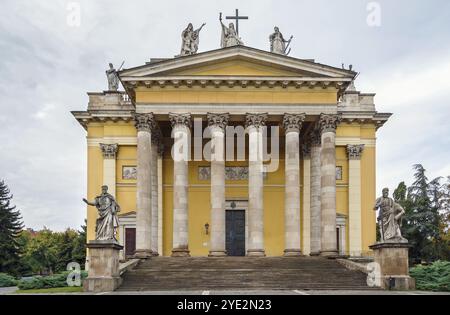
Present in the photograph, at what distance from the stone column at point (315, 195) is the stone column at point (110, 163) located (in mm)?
13408

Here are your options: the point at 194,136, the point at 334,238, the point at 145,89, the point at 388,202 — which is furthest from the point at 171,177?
the point at 388,202

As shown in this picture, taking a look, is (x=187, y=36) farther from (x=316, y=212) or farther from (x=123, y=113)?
(x=316, y=212)

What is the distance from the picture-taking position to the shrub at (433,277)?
26.2m

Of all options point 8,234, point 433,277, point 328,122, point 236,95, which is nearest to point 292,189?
point 328,122

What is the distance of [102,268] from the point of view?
2611cm

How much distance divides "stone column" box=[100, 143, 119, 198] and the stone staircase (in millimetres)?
9940

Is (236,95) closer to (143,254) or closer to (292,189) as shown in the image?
(292,189)

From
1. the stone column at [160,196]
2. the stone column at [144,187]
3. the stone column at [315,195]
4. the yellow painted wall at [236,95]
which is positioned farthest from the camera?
the stone column at [160,196]

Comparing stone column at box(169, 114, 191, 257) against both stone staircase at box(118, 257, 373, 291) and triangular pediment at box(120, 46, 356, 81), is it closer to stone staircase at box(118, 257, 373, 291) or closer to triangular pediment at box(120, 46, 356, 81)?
stone staircase at box(118, 257, 373, 291)

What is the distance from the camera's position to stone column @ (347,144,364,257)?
133ft

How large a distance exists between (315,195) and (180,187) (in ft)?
29.2

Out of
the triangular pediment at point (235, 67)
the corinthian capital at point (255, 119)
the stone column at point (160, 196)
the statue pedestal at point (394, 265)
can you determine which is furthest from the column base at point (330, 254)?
the stone column at point (160, 196)

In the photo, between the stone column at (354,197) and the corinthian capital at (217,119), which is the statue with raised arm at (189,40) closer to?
the corinthian capital at (217,119)

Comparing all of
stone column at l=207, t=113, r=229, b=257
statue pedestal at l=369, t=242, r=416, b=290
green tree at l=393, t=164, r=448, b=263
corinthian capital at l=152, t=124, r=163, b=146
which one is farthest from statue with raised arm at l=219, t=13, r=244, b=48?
green tree at l=393, t=164, r=448, b=263
